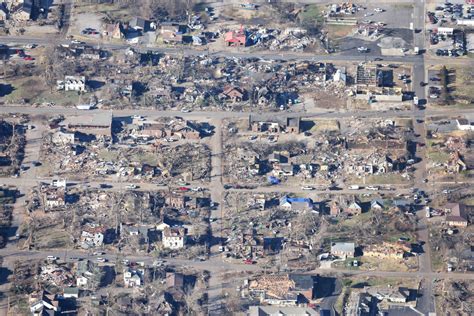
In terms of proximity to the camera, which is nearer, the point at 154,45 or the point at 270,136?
the point at 270,136

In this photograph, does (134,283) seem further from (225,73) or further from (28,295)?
(225,73)

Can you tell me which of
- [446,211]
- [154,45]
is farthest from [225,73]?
[446,211]

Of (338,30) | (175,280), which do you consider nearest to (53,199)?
(175,280)

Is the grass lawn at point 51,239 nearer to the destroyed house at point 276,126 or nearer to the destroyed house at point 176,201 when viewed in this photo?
the destroyed house at point 176,201

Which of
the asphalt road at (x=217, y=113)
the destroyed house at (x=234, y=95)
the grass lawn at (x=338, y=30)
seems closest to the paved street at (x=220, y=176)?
the asphalt road at (x=217, y=113)

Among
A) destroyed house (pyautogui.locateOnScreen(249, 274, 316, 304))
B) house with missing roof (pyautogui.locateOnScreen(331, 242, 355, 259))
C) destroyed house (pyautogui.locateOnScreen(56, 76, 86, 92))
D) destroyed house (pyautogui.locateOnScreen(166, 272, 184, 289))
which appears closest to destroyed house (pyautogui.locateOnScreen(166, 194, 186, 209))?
destroyed house (pyautogui.locateOnScreen(166, 272, 184, 289))

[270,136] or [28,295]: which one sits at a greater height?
[270,136]

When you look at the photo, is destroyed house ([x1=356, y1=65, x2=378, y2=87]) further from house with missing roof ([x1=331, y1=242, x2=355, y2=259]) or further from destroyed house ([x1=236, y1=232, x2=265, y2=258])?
destroyed house ([x1=236, y1=232, x2=265, y2=258])

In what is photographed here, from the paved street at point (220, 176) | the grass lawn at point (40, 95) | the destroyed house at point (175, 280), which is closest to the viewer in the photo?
the destroyed house at point (175, 280)

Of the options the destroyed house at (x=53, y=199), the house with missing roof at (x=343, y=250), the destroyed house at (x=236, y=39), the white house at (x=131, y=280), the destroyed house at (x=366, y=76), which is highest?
the destroyed house at (x=236, y=39)

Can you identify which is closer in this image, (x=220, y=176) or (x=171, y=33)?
(x=220, y=176)

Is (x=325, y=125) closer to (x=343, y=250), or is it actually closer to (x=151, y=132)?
(x=151, y=132)
